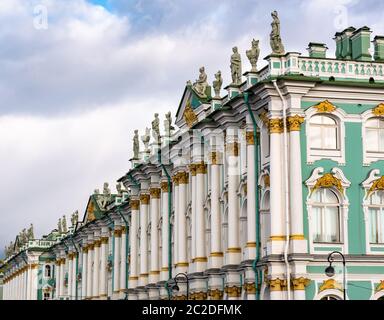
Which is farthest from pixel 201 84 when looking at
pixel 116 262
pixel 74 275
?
pixel 74 275

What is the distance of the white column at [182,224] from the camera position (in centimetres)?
5175

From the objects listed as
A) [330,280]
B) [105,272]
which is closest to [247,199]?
[330,280]

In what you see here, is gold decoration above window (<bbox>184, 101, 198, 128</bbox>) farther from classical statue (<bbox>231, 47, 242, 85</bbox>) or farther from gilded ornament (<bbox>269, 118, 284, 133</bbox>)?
gilded ornament (<bbox>269, 118, 284, 133</bbox>)

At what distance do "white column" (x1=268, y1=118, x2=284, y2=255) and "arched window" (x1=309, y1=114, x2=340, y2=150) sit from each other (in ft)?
5.42

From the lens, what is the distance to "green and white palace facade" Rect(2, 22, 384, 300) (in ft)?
131

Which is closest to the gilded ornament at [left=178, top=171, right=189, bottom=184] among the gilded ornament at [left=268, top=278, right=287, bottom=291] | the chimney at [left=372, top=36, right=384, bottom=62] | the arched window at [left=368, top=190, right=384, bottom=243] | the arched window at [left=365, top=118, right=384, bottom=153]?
the chimney at [left=372, top=36, right=384, bottom=62]

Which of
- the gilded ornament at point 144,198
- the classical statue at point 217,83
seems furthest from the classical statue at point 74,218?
the classical statue at point 217,83

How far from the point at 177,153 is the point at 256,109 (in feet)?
39.2

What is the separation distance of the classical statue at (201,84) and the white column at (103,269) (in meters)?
26.9

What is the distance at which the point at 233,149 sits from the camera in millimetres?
45594

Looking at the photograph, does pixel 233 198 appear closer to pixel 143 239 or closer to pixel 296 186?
pixel 296 186

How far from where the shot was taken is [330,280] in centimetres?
3991
